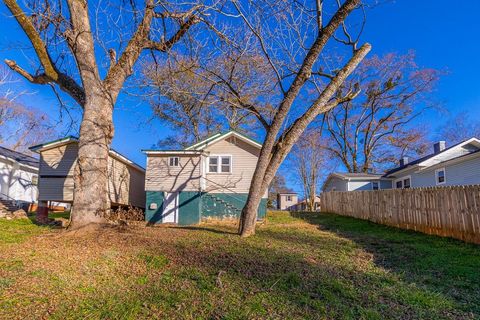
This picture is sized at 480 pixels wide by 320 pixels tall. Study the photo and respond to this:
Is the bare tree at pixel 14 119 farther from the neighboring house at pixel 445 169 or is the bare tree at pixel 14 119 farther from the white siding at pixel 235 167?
the neighboring house at pixel 445 169

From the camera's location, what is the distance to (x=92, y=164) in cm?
704

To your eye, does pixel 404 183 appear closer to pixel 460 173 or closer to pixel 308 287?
pixel 460 173

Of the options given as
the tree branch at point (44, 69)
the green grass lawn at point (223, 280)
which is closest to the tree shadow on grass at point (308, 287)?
the green grass lawn at point (223, 280)

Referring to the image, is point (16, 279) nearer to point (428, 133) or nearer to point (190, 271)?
point (190, 271)

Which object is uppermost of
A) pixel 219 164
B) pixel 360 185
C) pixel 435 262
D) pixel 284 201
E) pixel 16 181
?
pixel 219 164

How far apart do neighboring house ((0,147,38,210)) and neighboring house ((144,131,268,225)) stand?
30.2 ft

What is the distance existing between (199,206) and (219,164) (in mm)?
2385

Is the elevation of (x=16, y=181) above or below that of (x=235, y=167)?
below

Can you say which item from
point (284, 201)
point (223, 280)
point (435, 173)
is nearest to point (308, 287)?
point (223, 280)

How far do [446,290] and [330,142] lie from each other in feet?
80.4

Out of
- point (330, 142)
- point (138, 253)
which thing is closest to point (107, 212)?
point (138, 253)

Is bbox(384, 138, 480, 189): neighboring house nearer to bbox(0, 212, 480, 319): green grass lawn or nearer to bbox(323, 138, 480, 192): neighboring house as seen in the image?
bbox(323, 138, 480, 192): neighboring house

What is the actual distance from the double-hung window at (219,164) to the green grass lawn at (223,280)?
8495 mm

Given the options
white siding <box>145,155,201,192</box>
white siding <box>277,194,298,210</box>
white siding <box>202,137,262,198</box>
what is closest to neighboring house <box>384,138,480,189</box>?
white siding <box>202,137,262,198</box>
